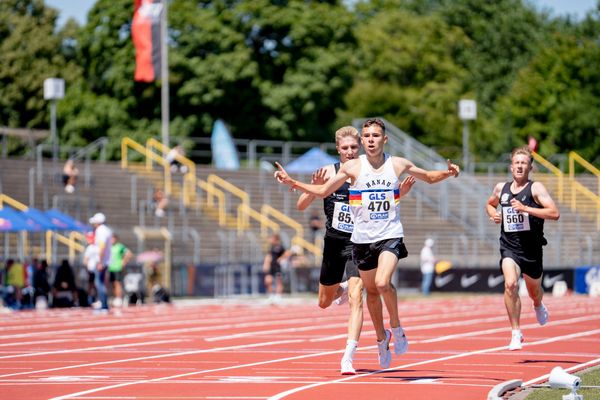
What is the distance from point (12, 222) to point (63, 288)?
2.19 m

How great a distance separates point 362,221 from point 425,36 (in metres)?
78.0

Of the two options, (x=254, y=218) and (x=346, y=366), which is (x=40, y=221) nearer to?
(x=254, y=218)

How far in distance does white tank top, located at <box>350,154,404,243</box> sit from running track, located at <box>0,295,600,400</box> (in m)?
A: 1.30

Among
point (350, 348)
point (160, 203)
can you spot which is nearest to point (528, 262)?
point (350, 348)

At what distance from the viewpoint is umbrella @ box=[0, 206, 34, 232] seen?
30.6 m

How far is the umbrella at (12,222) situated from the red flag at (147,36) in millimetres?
16824

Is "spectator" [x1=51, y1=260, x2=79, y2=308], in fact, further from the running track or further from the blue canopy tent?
the running track

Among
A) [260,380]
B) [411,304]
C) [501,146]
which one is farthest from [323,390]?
[501,146]

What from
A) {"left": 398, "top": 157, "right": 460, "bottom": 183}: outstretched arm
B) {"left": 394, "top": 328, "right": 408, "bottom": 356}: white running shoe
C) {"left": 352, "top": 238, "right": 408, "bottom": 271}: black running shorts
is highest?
{"left": 398, "top": 157, "right": 460, "bottom": 183}: outstretched arm

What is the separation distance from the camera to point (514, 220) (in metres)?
16.2

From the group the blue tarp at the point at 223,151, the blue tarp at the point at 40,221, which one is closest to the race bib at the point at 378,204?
the blue tarp at the point at 40,221

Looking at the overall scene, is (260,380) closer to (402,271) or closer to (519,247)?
(519,247)

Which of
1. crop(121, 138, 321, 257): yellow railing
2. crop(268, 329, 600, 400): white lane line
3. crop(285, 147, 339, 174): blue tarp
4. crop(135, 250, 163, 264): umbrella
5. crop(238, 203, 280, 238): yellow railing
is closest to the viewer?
crop(268, 329, 600, 400): white lane line

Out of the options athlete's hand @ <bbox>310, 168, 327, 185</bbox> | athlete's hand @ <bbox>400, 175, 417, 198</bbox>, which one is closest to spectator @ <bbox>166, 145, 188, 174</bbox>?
athlete's hand @ <bbox>310, 168, 327, 185</bbox>
